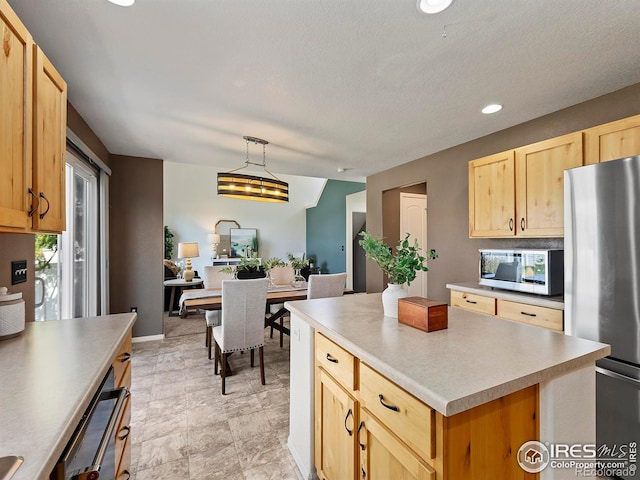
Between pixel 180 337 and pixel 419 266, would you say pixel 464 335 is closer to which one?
pixel 419 266

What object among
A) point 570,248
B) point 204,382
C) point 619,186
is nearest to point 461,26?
point 619,186

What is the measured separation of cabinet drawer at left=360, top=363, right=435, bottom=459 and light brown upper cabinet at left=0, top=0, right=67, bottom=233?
1427 millimetres

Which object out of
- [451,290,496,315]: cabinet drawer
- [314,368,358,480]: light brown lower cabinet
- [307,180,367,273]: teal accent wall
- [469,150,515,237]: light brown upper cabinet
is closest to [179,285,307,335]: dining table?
[451,290,496,315]: cabinet drawer

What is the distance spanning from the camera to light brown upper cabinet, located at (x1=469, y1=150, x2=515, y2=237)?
8.79 feet

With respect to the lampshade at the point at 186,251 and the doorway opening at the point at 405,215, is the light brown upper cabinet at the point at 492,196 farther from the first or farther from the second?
the lampshade at the point at 186,251

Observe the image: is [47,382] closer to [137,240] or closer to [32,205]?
[32,205]

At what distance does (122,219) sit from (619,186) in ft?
16.0

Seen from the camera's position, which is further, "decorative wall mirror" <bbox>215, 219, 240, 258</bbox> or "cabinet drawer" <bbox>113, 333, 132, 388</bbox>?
"decorative wall mirror" <bbox>215, 219, 240, 258</bbox>

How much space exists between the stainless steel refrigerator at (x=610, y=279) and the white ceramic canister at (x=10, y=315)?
2.98m

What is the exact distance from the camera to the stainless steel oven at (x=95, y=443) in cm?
79

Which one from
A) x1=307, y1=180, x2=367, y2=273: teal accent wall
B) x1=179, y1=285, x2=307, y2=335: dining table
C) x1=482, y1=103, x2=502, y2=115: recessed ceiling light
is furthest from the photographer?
x1=307, y1=180, x2=367, y2=273: teal accent wall

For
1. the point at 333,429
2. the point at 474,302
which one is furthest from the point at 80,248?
the point at 474,302

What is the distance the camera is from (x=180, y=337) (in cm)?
427

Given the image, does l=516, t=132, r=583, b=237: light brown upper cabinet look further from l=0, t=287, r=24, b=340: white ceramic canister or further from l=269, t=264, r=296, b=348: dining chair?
l=0, t=287, r=24, b=340: white ceramic canister
